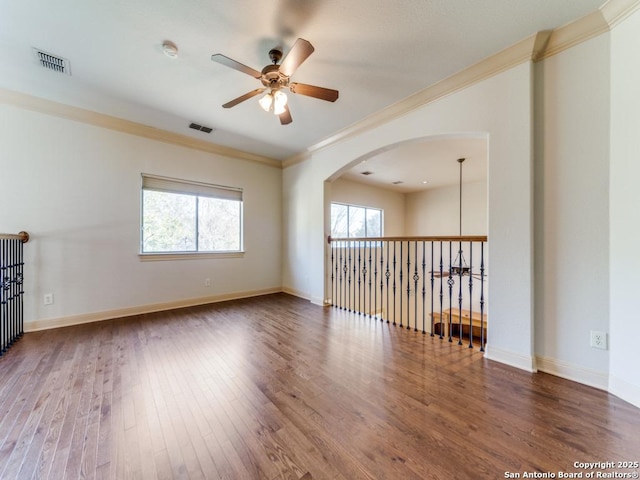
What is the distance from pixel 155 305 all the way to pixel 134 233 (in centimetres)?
111

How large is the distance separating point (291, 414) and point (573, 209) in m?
2.56

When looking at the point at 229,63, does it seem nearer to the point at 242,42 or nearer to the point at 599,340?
the point at 242,42

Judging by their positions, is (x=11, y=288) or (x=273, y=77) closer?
(x=273, y=77)

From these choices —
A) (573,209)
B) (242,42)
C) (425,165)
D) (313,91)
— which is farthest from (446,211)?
(242,42)

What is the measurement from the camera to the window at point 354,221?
6.54 m

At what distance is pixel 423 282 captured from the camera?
2736 millimetres

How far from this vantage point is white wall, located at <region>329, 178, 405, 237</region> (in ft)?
21.2

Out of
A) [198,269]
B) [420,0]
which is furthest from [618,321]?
[198,269]

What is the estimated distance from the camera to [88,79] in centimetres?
264

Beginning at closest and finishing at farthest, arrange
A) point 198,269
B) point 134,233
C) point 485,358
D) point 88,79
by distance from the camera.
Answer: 1. point 485,358
2. point 88,79
3. point 134,233
4. point 198,269

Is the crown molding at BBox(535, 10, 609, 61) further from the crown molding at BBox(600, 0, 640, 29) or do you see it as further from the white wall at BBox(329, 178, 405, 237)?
the white wall at BBox(329, 178, 405, 237)

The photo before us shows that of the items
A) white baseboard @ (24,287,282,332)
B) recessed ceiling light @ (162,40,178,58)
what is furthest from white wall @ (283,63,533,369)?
white baseboard @ (24,287,282,332)

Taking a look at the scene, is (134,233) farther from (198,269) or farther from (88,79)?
(88,79)

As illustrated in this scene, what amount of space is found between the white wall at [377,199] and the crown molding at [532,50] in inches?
129
